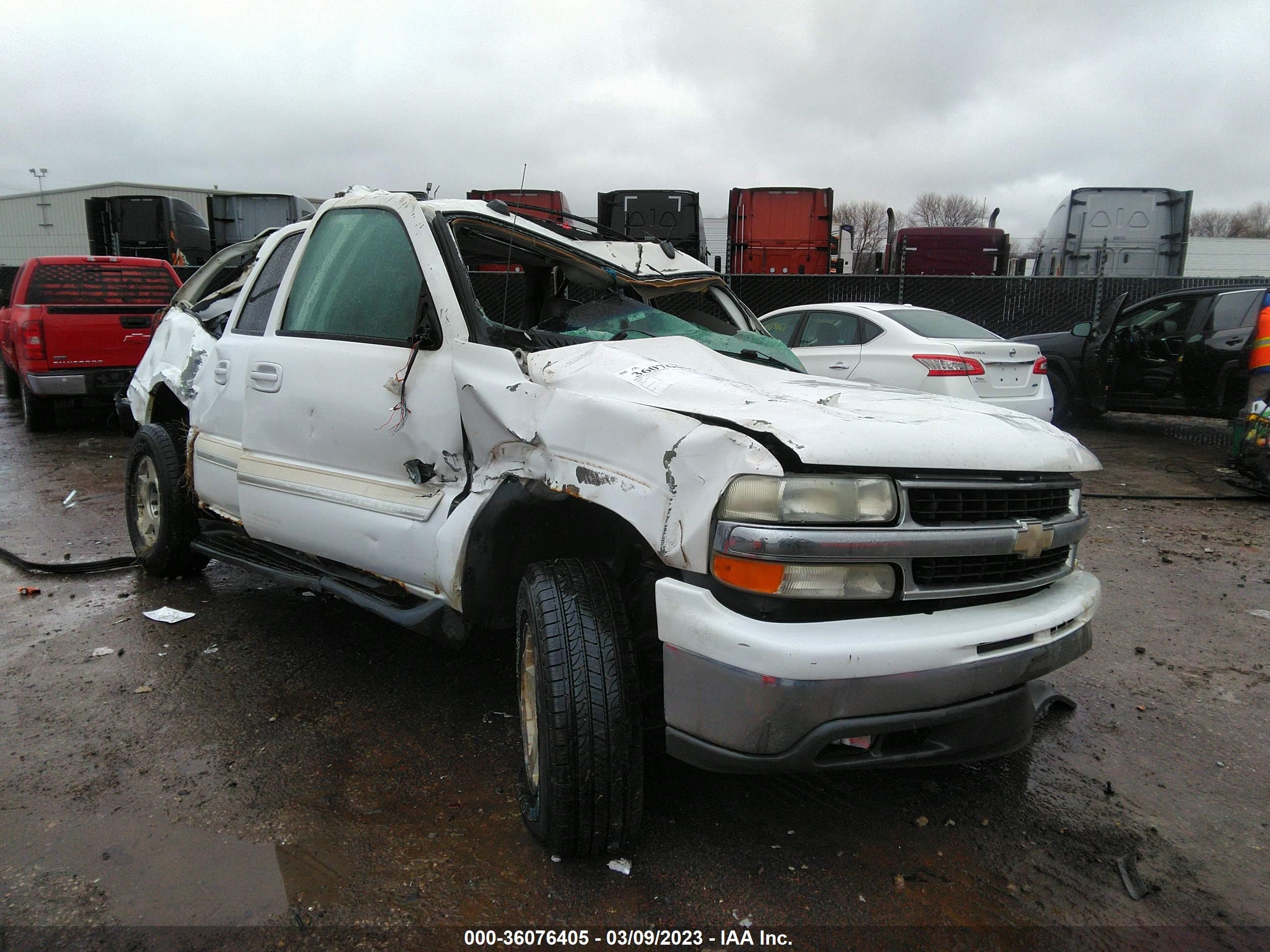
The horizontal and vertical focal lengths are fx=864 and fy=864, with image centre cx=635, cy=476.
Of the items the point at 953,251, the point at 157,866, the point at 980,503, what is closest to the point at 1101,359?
the point at 953,251

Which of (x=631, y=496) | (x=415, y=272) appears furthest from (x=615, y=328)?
(x=631, y=496)

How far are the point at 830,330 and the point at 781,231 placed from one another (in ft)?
25.0

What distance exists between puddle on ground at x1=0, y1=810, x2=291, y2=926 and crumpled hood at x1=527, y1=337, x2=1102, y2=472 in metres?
1.51

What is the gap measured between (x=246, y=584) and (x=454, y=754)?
2339mm

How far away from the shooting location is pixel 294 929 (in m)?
2.06

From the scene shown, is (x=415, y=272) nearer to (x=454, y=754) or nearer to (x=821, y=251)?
(x=454, y=754)

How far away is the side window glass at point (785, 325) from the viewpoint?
333 inches

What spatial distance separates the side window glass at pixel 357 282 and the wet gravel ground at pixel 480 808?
139 centimetres

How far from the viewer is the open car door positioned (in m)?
9.62

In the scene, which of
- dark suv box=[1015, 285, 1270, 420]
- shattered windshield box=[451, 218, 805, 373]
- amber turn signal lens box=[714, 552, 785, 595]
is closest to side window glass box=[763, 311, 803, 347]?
dark suv box=[1015, 285, 1270, 420]

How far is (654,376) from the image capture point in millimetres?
2416

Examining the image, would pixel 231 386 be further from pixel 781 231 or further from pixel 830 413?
pixel 781 231

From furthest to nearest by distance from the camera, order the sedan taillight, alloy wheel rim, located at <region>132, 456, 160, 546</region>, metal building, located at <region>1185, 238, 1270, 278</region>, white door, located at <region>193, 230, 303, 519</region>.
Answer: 1. metal building, located at <region>1185, 238, 1270, 278</region>
2. the sedan taillight
3. alloy wheel rim, located at <region>132, 456, 160, 546</region>
4. white door, located at <region>193, 230, 303, 519</region>

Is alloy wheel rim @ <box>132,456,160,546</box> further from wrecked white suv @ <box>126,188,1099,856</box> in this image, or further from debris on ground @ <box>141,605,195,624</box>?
wrecked white suv @ <box>126,188,1099,856</box>
